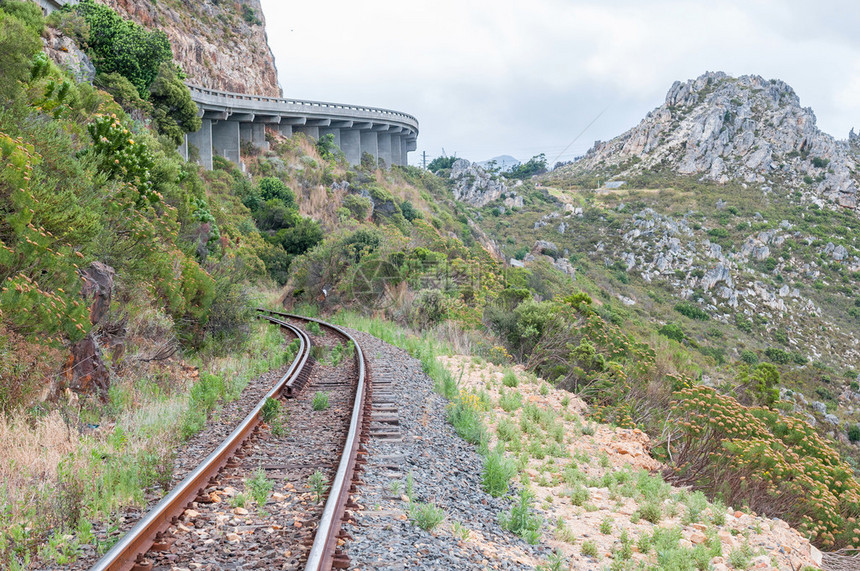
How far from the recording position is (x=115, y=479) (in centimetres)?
520

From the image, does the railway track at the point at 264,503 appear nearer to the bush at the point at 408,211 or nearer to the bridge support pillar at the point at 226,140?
the bridge support pillar at the point at 226,140

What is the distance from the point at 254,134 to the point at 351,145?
11.3m

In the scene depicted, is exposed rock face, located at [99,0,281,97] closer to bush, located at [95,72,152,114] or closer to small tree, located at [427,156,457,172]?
bush, located at [95,72,152,114]

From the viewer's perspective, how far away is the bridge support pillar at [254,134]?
46.0 meters

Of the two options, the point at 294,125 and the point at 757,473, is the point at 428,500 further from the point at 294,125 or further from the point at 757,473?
the point at 294,125

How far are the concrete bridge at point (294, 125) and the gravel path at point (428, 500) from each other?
32.7m

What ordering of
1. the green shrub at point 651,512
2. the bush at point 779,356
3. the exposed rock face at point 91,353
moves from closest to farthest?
the green shrub at point 651,512, the exposed rock face at point 91,353, the bush at point 779,356

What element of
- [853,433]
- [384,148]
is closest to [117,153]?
[853,433]

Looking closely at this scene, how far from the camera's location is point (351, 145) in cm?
5562

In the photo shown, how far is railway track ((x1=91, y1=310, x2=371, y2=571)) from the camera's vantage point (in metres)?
3.92

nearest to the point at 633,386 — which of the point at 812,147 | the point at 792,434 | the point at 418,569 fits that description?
the point at 792,434

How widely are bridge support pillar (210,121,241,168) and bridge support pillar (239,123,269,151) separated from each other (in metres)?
2.46

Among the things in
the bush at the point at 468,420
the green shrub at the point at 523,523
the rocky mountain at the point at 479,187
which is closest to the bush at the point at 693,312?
the rocky mountain at the point at 479,187

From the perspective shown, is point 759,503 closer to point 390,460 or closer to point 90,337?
point 390,460
